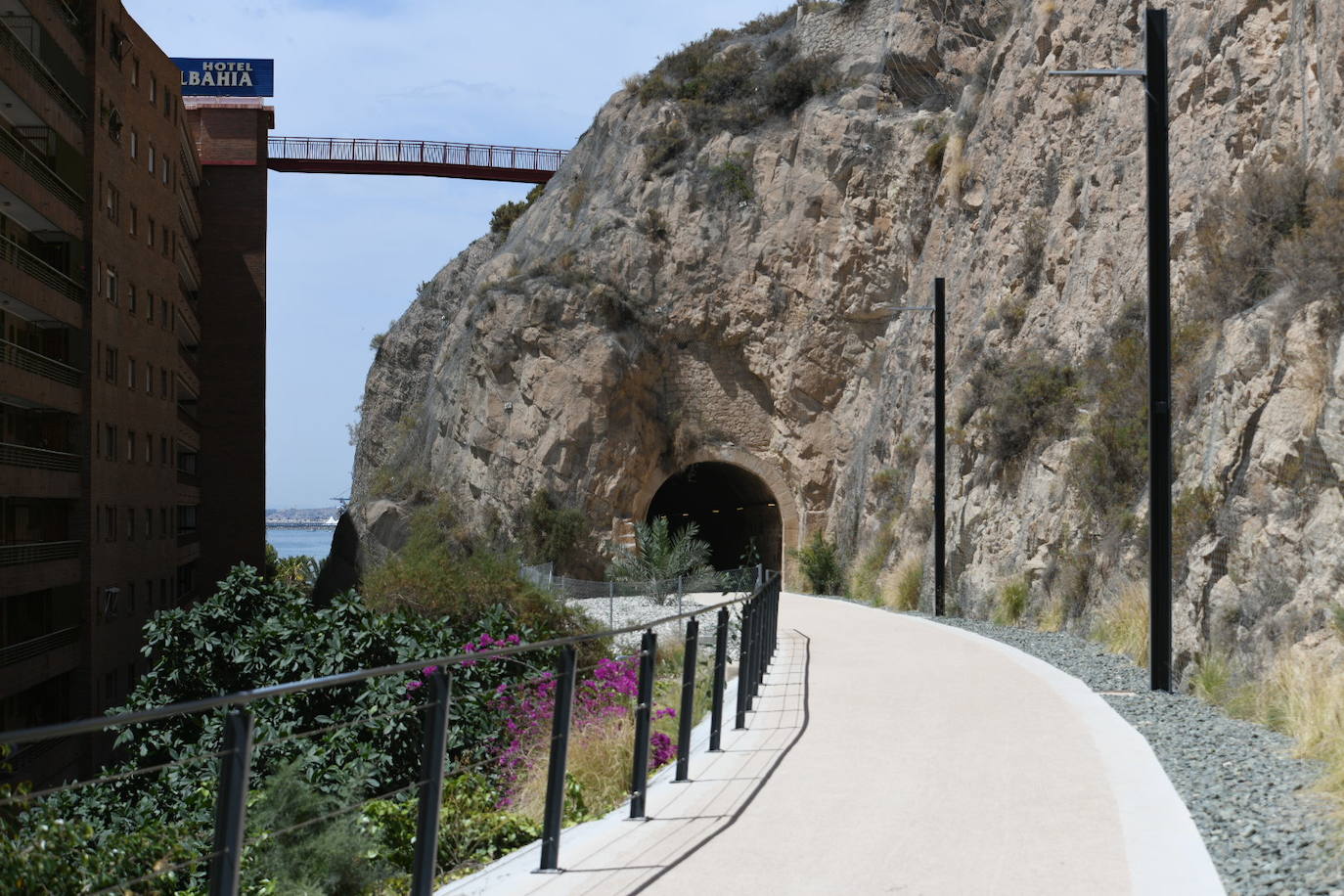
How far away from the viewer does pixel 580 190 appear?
49875 mm

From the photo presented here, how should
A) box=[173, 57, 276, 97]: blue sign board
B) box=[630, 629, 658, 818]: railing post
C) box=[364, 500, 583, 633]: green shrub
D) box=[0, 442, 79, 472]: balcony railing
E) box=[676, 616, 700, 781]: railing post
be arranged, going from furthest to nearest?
box=[173, 57, 276, 97]: blue sign board < box=[0, 442, 79, 472]: balcony railing < box=[364, 500, 583, 633]: green shrub < box=[676, 616, 700, 781]: railing post < box=[630, 629, 658, 818]: railing post

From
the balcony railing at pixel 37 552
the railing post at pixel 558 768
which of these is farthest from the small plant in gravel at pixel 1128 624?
the balcony railing at pixel 37 552

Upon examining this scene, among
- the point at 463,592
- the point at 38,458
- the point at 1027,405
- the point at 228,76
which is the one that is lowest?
the point at 463,592

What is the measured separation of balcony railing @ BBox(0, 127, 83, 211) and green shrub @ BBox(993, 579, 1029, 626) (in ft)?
69.9

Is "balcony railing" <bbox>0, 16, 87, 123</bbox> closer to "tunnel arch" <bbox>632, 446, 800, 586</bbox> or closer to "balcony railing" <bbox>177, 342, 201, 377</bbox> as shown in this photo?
"balcony railing" <bbox>177, 342, 201, 377</bbox>

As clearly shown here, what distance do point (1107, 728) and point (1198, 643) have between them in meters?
3.60

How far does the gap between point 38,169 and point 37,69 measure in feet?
7.07

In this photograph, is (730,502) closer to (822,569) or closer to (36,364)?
(822,569)

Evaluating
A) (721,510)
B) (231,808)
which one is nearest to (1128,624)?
(231,808)

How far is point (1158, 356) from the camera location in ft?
42.5

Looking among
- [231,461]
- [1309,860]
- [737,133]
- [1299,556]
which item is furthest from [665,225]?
[1309,860]

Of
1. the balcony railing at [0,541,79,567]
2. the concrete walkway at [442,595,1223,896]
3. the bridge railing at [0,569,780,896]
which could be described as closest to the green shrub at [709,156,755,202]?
the balcony railing at [0,541,79,567]

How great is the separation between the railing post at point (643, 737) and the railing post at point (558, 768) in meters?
1.05

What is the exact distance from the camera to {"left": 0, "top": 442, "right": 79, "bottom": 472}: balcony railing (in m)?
27.6
